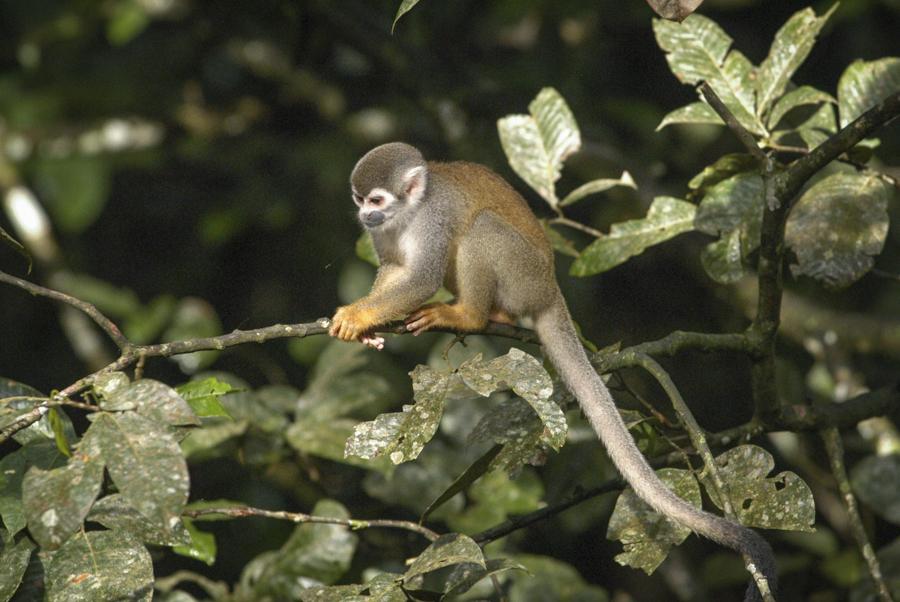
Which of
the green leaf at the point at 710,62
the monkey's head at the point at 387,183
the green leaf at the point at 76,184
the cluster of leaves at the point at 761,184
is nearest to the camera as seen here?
the cluster of leaves at the point at 761,184

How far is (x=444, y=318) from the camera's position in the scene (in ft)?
10.4

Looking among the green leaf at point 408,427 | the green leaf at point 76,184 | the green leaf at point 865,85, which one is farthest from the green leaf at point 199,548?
the green leaf at point 76,184

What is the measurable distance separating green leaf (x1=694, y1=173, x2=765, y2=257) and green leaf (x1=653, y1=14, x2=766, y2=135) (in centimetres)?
15

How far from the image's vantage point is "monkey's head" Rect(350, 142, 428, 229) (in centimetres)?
341

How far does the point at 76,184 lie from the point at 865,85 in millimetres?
3742

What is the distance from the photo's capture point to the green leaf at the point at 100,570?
2.06 metres

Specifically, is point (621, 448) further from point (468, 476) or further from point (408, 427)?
point (408, 427)

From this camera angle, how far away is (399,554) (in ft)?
11.8

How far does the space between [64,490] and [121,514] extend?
0.45m

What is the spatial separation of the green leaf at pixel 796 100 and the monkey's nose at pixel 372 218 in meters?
1.29

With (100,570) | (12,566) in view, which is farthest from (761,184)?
(12,566)

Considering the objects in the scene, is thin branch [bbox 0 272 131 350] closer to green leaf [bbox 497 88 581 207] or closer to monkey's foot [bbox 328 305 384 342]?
monkey's foot [bbox 328 305 384 342]

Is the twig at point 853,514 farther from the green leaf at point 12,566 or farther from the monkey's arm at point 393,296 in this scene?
the green leaf at point 12,566

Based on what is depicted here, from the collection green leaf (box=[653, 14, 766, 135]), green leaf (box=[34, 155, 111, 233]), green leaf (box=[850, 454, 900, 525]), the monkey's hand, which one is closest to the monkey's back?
the monkey's hand
